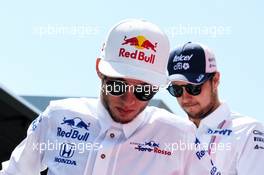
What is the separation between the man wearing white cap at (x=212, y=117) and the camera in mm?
4320

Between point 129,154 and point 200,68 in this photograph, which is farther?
point 200,68

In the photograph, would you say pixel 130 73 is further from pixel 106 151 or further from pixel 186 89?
pixel 186 89

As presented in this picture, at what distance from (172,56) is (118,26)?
1.38 meters

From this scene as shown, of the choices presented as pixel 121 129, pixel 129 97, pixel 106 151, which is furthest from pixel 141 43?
pixel 106 151

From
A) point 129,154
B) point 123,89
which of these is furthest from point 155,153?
point 123,89

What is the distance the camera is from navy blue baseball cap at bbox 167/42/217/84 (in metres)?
4.50

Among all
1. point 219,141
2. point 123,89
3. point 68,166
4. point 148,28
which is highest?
point 148,28

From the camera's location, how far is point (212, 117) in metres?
4.55

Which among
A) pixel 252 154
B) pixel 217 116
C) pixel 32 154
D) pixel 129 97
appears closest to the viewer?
pixel 129 97

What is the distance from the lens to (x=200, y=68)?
4.59 m

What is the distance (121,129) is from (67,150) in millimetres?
279

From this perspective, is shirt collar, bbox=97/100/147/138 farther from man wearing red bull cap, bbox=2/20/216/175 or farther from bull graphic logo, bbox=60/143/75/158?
bull graphic logo, bbox=60/143/75/158

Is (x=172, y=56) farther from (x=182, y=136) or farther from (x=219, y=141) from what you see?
(x=182, y=136)
